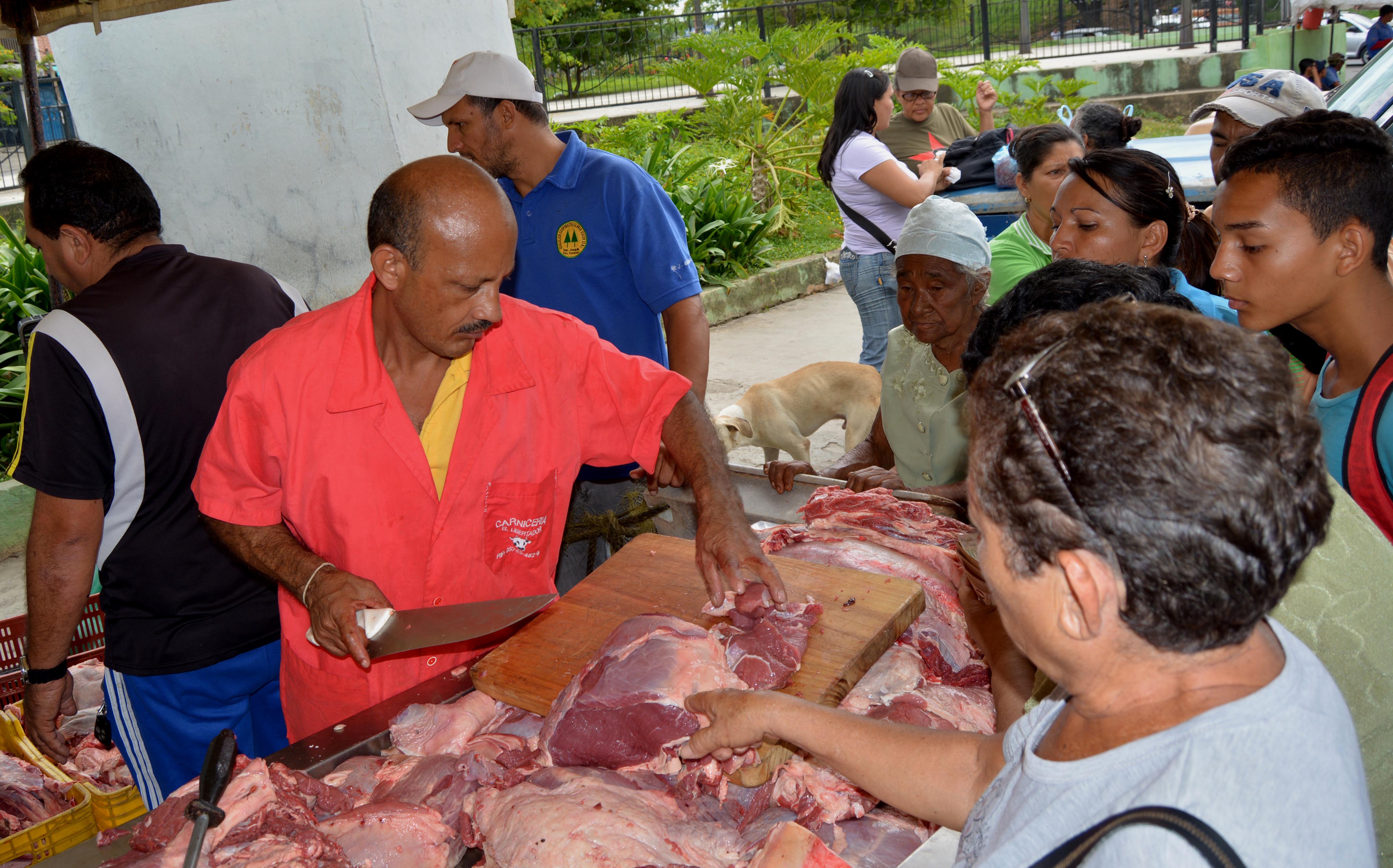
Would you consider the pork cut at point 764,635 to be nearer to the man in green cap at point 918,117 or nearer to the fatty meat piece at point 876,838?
the fatty meat piece at point 876,838

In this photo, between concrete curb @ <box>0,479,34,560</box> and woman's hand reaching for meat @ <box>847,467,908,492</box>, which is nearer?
woman's hand reaching for meat @ <box>847,467,908,492</box>

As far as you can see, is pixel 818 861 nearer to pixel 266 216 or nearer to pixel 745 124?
pixel 266 216

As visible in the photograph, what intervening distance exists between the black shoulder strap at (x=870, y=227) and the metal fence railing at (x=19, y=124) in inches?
444

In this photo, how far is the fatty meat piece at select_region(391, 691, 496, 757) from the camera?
227 centimetres

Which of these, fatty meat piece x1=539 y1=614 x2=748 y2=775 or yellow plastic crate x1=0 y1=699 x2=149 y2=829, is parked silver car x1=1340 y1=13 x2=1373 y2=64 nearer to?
fatty meat piece x1=539 y1=614 x2=748 y2=775

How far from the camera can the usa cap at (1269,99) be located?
452 centimetres

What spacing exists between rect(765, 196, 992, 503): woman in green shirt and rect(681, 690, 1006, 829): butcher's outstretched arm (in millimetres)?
1705

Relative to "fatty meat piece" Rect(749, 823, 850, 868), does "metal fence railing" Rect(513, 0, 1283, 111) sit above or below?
above

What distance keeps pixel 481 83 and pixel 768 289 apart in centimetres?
783

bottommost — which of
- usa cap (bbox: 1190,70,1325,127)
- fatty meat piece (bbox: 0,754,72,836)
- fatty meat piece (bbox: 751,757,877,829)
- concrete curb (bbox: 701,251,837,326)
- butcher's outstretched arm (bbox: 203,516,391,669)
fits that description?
concrete curb (bbox: 701,251,837,326)

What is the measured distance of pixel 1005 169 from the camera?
6.81m

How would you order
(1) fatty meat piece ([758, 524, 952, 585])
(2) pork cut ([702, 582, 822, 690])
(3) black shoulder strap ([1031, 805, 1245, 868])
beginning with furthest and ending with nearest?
(1) fatty meat piece ([758, 524, 952, 585]), (2) pork cut ([702, 582, 822, 690]), (3) black shoulder strap ([1031, 805, 1245, 868])

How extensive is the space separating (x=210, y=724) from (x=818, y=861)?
7.37ft

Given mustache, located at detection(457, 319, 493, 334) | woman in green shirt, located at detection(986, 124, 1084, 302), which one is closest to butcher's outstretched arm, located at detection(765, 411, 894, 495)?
woman in green shirt, located at detection(986, 124, 1084, 302)
